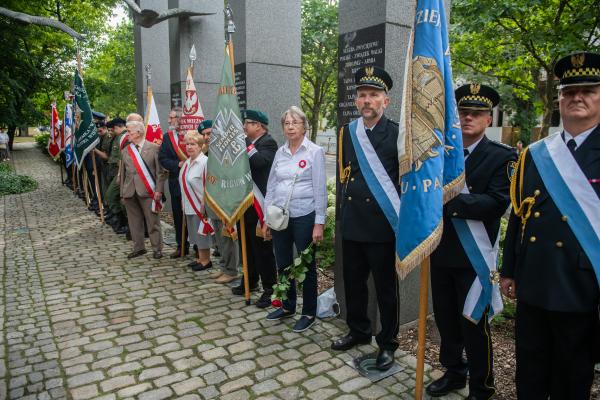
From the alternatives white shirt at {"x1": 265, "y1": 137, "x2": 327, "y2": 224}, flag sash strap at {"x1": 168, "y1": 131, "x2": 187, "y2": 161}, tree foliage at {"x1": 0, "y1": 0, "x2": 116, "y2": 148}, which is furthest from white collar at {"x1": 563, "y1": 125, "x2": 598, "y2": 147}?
tree foliage at {"x1": 0, "y1": 0, "x2": 116, "y2": 148}

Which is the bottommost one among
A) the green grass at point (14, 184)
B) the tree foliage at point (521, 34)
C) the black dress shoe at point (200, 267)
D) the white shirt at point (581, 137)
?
the black dress shoe at point (200, 267)

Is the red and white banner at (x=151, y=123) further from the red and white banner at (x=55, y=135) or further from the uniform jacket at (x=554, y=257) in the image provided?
the red and white banner at (x=55, y=135)

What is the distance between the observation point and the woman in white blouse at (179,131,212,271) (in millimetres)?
5945

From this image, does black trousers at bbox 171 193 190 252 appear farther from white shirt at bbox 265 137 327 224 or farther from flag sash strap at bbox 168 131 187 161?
white shirt at bbox 265 137 327 224

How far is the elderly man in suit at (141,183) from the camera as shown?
21.9 feet

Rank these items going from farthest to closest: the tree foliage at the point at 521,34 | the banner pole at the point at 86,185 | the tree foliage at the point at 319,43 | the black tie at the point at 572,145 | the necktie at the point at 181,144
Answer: the tree foliage at the point at 319,43
the banner pole at the point at 86,185
the tree foliage at the point at 521,34
the necktie at the point at 181,144
the black tie at the point at 572,145

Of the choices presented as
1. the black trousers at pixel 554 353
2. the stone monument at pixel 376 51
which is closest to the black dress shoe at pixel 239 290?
the stone monument at pixel 376 51

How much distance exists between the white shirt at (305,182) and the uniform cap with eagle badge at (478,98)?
1.48 metres

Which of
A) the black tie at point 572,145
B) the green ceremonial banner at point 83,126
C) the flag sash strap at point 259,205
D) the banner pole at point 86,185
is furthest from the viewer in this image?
the banner pole at point 86,185

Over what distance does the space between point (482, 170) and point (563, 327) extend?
1061mm

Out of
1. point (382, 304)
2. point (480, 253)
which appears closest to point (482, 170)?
point (480, 253)

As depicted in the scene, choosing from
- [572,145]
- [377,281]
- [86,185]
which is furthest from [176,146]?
[86,185]

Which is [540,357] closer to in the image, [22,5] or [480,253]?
[480,253]

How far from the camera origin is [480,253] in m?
2.96
